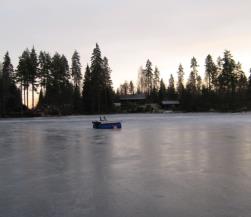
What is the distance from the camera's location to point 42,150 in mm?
16453

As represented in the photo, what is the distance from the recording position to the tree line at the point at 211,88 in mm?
98250

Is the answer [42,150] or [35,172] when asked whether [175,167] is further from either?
[42,150]

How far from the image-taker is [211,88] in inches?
4488

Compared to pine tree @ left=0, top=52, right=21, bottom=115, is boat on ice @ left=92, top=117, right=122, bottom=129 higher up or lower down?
lower down

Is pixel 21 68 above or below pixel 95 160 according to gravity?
above

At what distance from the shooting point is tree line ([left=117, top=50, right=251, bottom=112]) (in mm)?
98250

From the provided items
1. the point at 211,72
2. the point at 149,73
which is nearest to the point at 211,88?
the point at 211,72

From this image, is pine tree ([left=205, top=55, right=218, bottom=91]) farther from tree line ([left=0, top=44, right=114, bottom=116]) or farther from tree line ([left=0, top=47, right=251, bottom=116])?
tree line ([left=0, top=44, right=114, bottom=116])

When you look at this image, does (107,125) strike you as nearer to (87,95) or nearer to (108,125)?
(108,125)

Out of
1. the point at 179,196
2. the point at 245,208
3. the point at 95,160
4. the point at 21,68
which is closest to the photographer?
the point at 245,208

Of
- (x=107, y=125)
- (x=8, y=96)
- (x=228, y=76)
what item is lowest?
(x=107, y=125)

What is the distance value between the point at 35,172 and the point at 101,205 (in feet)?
14.1

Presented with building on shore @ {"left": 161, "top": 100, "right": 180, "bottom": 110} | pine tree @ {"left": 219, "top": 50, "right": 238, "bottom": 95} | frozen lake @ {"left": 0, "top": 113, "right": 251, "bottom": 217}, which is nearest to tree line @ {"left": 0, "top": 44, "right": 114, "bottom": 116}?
building on shore @ {"left": 161, "top": 100, "right": 180, "bottom": 110}

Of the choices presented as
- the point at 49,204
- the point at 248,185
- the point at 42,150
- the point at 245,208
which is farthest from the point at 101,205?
the point at 42,150
